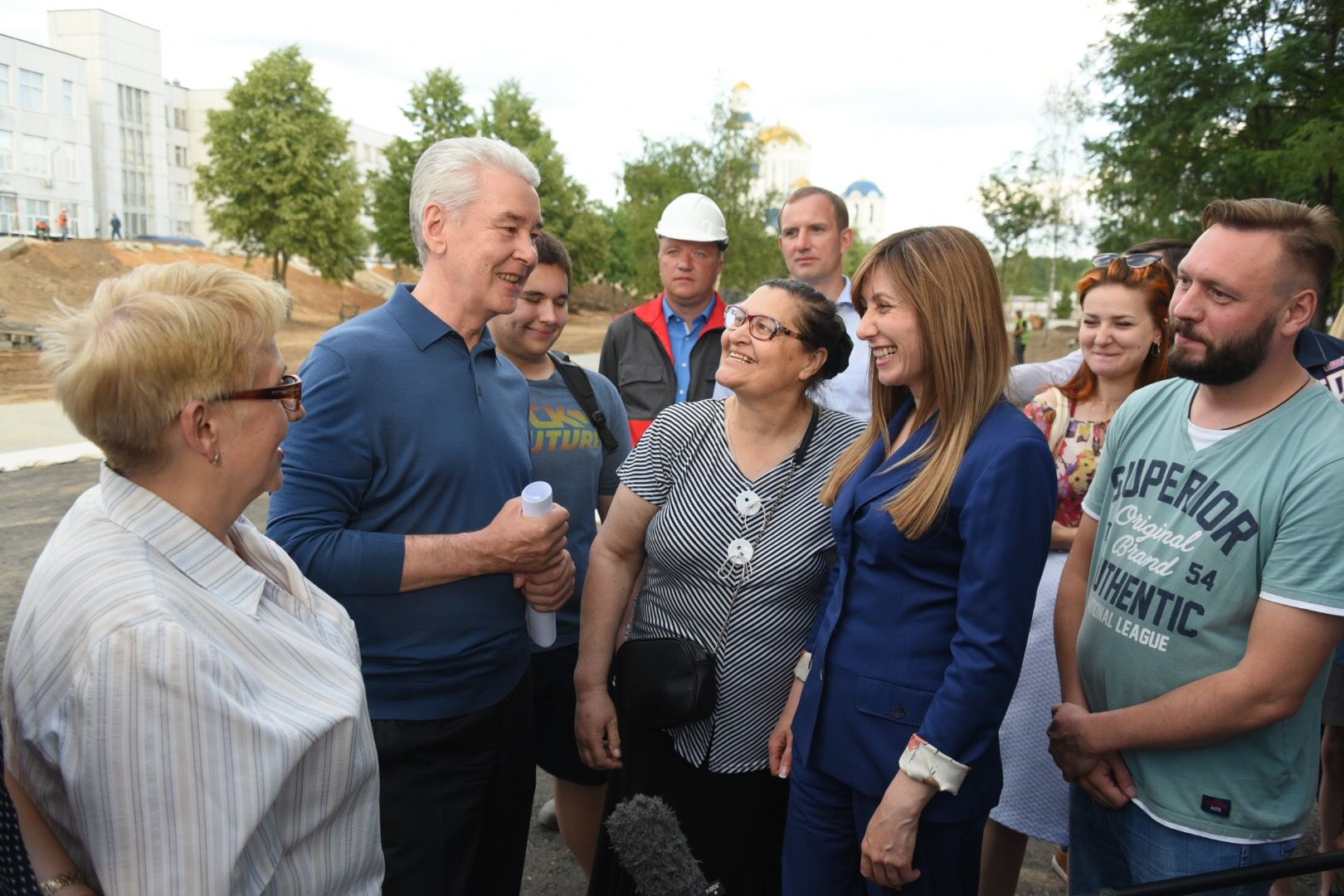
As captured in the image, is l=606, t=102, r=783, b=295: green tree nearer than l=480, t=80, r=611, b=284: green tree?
Yes

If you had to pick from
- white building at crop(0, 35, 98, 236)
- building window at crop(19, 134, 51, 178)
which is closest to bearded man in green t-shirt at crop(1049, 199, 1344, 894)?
white building at crop(0, 35, 98, 236)

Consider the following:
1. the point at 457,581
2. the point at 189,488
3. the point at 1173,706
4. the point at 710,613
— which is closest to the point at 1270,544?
the point at 1173,706

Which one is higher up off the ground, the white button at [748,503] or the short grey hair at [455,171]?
the short grey hair at [455,171]

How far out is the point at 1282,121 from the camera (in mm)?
15234

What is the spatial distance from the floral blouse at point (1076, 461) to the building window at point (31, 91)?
Answer: 208 ft

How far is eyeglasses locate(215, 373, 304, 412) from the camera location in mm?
1536

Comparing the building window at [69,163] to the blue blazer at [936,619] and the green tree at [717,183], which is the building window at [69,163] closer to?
the green tree at [717,183]

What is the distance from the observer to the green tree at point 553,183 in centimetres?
4333

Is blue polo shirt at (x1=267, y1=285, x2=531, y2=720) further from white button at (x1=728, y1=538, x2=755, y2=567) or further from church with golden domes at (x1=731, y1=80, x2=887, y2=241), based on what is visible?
church with golden domes at (x1=731, y1=80, x2=887, y2=241)

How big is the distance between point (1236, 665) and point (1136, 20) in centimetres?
2021

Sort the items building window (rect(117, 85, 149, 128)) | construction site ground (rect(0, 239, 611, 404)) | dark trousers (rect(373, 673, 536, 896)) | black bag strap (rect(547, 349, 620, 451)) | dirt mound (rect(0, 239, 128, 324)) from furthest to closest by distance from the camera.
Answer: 1. building window (rect(117, 85, 149, 128))
2. dirt mound (rect(0, 239, 128, 324))
3. construction site ground (rect(0, 239, 611, 404))
4. black bag strap (rect(547, 349, 620, 451))
5. dark trousers (rect(373, 673, 536, 896))

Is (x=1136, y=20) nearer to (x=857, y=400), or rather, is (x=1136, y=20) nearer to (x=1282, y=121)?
(x=1282, y=121)

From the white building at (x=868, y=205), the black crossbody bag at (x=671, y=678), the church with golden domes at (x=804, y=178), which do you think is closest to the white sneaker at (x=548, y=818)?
the black crossbody bag at (x=671, y=678)

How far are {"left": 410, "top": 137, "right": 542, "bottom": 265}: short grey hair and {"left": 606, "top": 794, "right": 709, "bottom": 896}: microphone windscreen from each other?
5.05 ft
